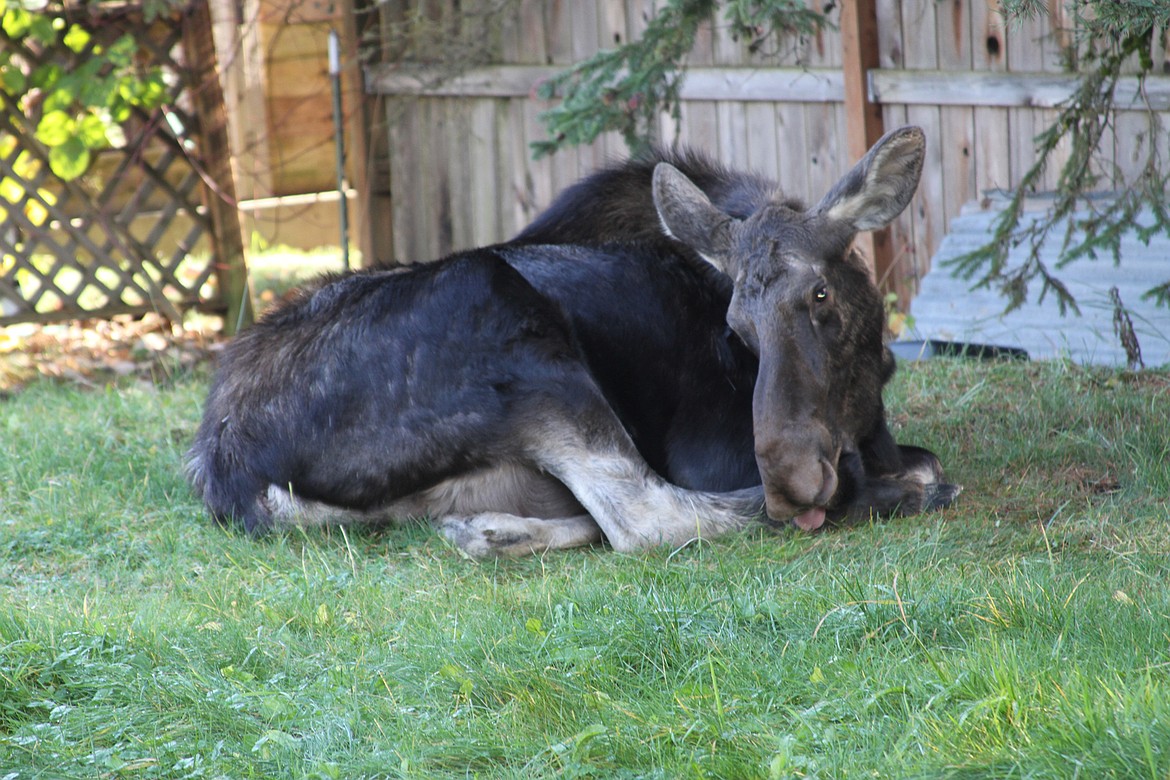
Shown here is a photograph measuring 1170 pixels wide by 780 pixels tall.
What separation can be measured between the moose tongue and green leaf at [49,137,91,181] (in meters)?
6.10

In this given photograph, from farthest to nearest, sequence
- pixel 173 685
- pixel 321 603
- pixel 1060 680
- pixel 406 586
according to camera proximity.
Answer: pixel 406 586 < pixel 321 603 < pixel 173 685 < pixel 1060 680

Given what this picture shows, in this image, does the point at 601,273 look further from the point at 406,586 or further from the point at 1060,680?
the point at 1060,680

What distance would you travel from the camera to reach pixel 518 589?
147 inches

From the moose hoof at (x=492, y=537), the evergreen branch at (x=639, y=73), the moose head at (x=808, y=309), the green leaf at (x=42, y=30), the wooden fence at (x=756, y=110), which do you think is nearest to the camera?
the moose head at (x=808, y=309)

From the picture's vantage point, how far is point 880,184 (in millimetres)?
4129

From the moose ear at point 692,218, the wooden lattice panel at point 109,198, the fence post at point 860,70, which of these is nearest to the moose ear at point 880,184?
the moose ear at point 692,218

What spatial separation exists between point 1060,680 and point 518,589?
1.62 metres

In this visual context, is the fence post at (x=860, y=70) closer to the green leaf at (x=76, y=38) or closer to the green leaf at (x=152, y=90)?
the green leaf at (x=152, y=90)

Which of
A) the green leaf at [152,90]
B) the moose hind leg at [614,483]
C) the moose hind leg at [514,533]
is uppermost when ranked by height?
the green leaf at [152,90]

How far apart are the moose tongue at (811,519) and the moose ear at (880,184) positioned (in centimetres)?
92

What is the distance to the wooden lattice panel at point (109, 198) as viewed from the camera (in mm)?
8367

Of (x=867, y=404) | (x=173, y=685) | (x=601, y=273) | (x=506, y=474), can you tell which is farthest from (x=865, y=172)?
(x=173, y=685)

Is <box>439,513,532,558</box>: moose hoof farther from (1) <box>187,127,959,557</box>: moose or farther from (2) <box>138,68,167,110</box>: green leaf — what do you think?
(2) <box>138,68,167,110</box>: green leaf

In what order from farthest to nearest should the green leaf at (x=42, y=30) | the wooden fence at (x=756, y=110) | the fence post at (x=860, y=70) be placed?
the green leaf at (x=42, y=30)
the fence post at (x=860, y=70)
the wooden fence at (x=756, y=110)
